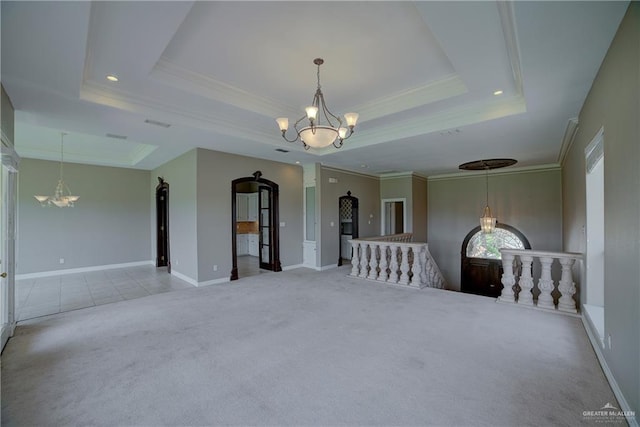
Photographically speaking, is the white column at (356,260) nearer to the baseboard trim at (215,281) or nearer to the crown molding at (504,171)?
the baseboard trim at (215,281)

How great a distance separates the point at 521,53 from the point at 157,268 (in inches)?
324

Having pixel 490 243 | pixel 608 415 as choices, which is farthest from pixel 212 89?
pixel 490 243

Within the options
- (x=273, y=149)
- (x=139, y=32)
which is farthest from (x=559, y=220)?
(x=139, y=32)

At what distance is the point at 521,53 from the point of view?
244cm

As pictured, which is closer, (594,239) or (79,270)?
(594,239)

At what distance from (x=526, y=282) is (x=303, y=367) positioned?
3.47 m

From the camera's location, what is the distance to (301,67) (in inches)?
129

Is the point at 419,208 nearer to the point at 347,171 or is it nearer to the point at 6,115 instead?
the point at 347,171

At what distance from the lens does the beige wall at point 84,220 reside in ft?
21.1

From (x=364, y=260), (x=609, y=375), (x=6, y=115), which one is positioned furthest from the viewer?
(x=364, y=260)

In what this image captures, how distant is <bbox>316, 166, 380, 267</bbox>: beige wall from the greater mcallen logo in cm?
555

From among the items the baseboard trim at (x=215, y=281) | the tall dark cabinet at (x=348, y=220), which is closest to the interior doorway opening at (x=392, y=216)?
A: the tall dark cabinet at (x=348, y=220)

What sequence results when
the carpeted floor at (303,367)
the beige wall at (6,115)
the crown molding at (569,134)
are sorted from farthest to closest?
the crown molding at (569,134) → the beige wall at (6,115) → the carpeted floor at (303,367)

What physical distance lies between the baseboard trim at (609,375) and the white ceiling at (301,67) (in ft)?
8.43
